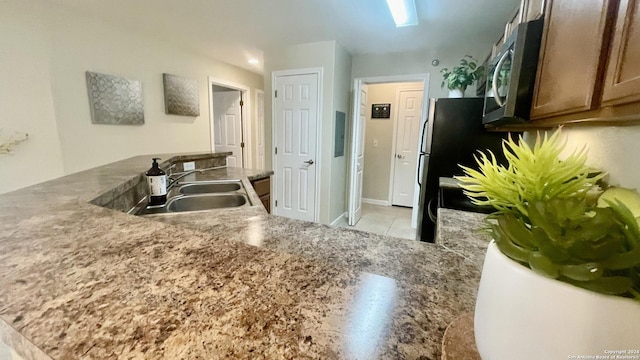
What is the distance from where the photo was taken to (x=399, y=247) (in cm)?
86

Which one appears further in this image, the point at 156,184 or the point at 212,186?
the point at 212,186

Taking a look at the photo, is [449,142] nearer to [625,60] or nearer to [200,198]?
[625,60]

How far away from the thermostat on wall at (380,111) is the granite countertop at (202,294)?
153 inches

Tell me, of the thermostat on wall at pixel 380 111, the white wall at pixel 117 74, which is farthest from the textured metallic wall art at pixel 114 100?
the thermostat on wall at pixel 380 111

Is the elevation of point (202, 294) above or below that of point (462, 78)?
below

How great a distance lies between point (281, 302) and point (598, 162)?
1.23 metres

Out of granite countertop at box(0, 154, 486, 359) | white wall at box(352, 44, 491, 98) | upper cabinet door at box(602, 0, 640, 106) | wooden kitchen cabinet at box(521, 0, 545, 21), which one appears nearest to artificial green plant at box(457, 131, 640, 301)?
granite countertop at box(0, 154, 486, 359)

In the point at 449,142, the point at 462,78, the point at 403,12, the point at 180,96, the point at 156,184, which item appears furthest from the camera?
the point at 180,96

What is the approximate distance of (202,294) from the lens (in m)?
0.47

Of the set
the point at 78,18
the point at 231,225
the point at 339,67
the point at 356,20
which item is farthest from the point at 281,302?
the point at 78,18

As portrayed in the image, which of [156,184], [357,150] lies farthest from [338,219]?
[156,184]

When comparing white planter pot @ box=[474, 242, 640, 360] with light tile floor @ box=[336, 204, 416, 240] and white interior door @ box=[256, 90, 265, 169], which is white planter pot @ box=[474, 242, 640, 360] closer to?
light tile floor @ box=[336, 204, 416, 240]

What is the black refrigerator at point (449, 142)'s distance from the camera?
2.24 metres

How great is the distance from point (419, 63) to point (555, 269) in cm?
342
